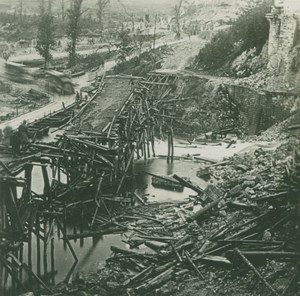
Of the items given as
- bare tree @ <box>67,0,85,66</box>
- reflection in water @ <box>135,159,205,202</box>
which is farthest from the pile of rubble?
bare tree @ <box>67,0,85,66</box>

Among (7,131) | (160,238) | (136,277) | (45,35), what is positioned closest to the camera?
(136,277)

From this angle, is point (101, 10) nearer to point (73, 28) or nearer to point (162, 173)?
point (73, 28)

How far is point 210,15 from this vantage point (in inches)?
2012

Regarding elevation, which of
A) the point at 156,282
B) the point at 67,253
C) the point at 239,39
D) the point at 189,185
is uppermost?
the point at 239,39

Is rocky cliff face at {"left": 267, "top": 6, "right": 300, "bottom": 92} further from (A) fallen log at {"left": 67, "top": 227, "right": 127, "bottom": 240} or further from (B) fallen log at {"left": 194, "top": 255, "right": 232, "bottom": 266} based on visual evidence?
(B) fallen log at {"left": 194, "top": 255, "right": 232, "bottom": 266}

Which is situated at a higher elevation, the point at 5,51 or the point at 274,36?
the point at 274,36

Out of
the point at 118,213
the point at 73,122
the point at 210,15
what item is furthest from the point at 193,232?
the point at 210,15

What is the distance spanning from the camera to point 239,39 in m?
37.9

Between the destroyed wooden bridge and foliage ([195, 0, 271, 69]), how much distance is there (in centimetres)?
1118

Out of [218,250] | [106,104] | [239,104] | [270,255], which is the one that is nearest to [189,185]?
[106,104]

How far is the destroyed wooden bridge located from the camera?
12523mm

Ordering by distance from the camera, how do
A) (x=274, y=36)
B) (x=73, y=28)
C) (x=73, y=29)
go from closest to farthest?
1. (x=274, y=36)
2. (x=73, y=28)
3. (x=73, y=29)

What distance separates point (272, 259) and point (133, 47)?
38.2 metres

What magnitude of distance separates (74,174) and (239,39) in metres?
23.5
